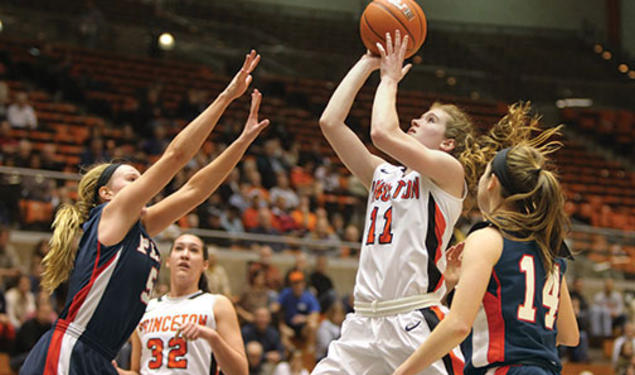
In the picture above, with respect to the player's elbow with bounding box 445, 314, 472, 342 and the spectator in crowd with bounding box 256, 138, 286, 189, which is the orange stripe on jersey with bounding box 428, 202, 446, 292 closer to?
Answer: the player's elbow with bounding box 445, 314, 472, 342

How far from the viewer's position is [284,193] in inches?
501

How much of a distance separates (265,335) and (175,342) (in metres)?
4.01

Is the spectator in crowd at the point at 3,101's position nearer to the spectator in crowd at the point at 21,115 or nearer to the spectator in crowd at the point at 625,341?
the spectator in crowd at the point at 21,115

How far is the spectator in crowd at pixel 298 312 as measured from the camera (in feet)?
31.0

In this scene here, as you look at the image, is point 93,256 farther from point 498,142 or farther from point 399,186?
point 498,142

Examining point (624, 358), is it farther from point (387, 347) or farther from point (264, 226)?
point (387, 347)

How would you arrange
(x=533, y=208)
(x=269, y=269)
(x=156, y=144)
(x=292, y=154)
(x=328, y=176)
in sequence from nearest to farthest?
(x=533, y=208)
(x=269, y=269)
(x=156, y=144)
(x=328, y=176)
(x=292, y=154)

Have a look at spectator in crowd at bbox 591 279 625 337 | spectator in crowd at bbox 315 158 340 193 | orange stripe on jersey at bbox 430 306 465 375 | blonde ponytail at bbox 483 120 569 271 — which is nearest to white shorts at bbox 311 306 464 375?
orange stripe on jersey at bbox 430 306 465 375

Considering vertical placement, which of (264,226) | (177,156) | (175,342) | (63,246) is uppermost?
(177,156)

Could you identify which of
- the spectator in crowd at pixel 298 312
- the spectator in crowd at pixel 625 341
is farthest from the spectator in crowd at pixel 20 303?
the spectator in crowd at pixel 625 341

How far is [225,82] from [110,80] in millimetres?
2961

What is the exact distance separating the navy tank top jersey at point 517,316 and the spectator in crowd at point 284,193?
9381mm

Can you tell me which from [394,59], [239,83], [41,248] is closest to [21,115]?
[41,248]

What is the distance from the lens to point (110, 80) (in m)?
17.1
